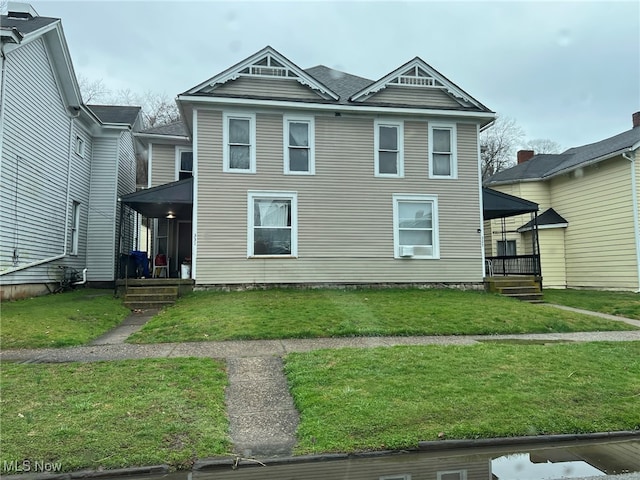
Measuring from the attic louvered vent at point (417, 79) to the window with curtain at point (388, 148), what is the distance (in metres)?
1.47

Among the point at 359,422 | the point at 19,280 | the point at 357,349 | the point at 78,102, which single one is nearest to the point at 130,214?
the point at 78,102

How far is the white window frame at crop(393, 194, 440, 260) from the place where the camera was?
15.1 meters

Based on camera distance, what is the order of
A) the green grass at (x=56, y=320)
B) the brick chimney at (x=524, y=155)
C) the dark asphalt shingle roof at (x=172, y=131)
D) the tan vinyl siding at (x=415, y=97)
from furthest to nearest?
the brick chimney at (x=524, y=155), the dark asphalt shingle roof at (x=172, y=131), the tan vinyl siding at (x=415, y=97), the green grass at (x=56, y=320)

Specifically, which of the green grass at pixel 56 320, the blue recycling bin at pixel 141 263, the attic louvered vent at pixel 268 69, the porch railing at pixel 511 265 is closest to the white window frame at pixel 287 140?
the attic louvered vent at pixel 268 69

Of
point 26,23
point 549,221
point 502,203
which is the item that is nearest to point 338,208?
point 502,203

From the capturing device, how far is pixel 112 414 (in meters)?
4.77

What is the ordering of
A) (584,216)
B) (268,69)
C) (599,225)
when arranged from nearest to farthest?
(268,69) < (599,225) < (584,216)

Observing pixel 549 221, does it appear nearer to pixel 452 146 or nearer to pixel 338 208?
pixel 452 146

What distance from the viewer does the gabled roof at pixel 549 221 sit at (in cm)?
2006

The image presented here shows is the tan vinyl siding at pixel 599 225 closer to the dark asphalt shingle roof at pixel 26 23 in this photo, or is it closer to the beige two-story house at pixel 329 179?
the beige two-story house at pixel 329 179

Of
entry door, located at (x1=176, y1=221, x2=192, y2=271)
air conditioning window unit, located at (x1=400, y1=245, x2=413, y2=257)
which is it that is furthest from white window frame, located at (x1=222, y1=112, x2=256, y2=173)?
air conditioning window unit, located at (x1=400, y1=245, x2=413, y2=257)

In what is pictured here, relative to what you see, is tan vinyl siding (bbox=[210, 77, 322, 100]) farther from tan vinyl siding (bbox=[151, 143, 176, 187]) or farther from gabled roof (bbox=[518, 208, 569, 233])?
gabled roof (bbox=[518, 208, 569, 233])

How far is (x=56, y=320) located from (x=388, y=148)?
1070cm

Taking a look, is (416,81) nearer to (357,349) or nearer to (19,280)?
(357,349)
